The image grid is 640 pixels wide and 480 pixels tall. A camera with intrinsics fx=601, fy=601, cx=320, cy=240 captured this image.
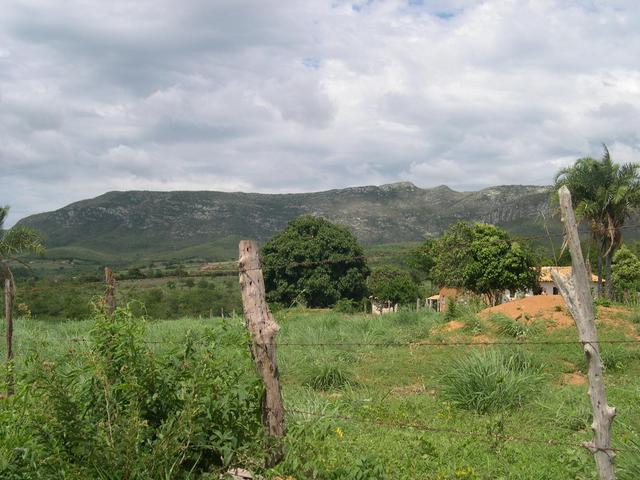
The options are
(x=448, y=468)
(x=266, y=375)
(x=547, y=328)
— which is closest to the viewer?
(x=266, y=375)

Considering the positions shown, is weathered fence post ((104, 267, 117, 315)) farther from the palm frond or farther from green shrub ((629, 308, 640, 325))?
the palm frond

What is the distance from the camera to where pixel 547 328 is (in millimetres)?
14781

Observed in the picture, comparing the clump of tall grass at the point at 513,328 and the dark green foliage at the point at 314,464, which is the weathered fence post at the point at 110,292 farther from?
the clump of tall grass at the point at 513,328

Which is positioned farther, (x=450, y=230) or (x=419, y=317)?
(x=450, y=230)

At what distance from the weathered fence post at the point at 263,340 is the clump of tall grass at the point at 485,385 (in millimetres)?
4627

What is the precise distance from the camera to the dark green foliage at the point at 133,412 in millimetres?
3896

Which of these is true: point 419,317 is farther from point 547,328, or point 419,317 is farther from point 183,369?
point 183,369

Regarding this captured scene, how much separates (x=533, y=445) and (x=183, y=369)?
14.2 ft

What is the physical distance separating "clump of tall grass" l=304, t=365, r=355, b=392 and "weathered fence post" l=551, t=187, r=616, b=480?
6542 millimetres

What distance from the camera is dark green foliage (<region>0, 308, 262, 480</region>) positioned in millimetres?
3896

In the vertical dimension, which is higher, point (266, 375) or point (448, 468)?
point (266, 375)

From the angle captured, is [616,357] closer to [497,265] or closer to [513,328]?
[513,328]

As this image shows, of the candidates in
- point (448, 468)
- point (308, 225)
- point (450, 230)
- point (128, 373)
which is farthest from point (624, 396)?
point (308, 225)

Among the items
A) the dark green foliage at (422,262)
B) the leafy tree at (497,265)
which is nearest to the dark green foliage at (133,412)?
the leafy tree at (497,265)
